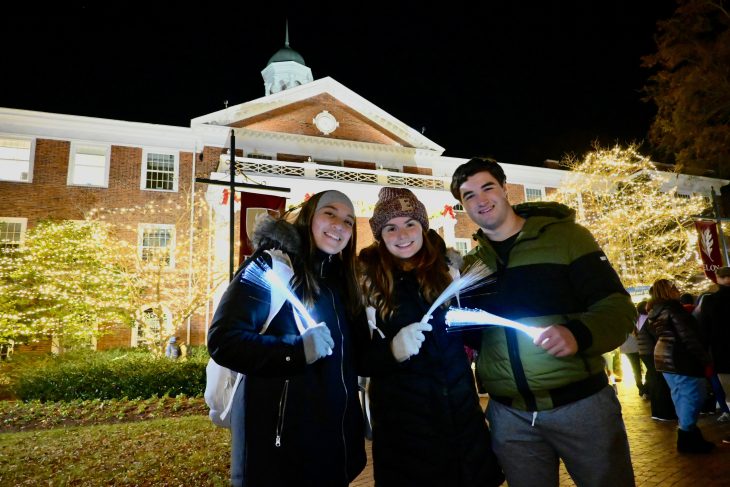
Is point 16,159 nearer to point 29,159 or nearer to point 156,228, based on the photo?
point 29,159

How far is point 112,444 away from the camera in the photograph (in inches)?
245

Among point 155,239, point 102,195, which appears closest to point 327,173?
point 155,239

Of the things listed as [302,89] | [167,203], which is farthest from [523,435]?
[302,89]

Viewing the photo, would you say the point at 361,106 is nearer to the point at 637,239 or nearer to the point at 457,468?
the point at 637,239

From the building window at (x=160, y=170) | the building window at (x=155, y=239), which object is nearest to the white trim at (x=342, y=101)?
the building window at (x=160, y=170)

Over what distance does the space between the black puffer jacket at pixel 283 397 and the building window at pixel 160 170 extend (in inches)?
761

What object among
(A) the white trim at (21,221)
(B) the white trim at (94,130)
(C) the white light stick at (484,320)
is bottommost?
(C) the white light stick at (484,320)

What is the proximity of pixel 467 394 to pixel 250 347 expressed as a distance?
1.33m

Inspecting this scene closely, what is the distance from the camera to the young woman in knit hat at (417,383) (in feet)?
7.38

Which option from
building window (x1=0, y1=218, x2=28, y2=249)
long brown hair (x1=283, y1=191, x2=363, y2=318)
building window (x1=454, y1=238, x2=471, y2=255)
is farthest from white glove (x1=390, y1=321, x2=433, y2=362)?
building window (x1=454, y1=238, x2=471, y2=255)

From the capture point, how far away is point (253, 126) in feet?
A: 70.9

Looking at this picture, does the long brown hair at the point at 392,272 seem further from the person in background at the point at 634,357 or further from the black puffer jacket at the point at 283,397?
the person in background at the point at 634,357

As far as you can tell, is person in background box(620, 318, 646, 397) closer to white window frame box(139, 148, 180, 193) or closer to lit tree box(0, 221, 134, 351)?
lit tree box(0, 221, 134, 351)

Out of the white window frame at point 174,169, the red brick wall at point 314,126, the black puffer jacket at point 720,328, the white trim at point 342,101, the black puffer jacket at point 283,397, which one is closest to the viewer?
the black puffer jacket at point 283,397
